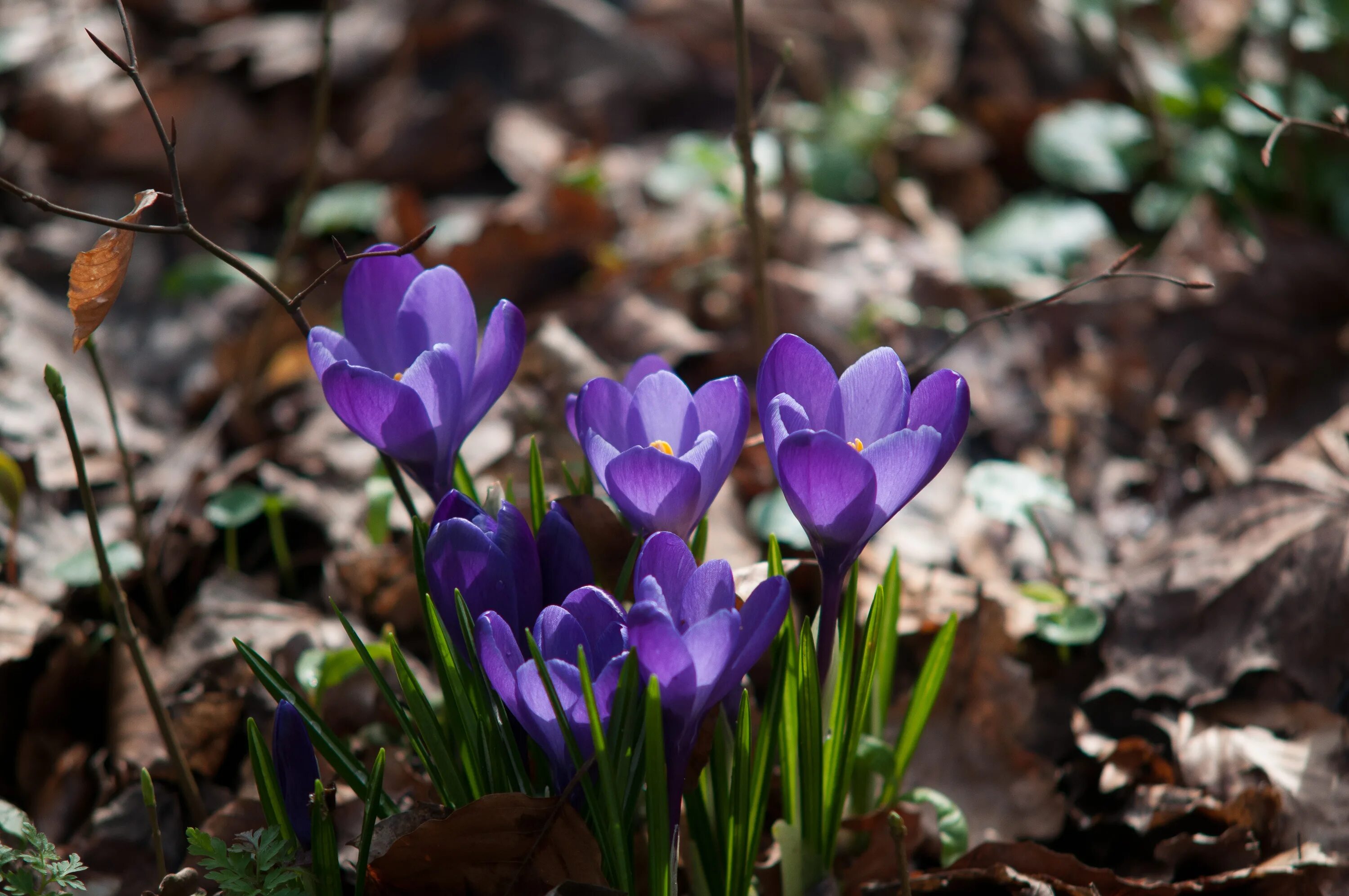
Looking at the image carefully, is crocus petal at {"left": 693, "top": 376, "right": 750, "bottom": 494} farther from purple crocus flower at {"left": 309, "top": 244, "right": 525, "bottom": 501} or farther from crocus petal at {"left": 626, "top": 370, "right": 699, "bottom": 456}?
purple crocus flower at {"left": 309, "top": 244, "right": 525, "bottom": 501}

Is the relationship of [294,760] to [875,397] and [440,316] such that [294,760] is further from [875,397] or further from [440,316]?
[875,397]

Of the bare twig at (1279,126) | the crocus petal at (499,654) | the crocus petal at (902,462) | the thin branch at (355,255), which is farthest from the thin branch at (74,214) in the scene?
the bare twig at (1279,126)

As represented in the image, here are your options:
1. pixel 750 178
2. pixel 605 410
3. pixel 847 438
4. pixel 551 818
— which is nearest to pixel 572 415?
pixel 605 410

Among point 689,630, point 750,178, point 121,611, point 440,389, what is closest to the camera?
point 689,630

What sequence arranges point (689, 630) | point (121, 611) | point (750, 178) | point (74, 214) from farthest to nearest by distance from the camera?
point (750, 178) → point (121, 611) → point (74, 214) → point (689, 630)

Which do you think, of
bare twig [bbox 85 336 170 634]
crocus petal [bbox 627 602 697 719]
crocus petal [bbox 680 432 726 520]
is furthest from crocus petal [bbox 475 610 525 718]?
bare twig [bbox 85 336 170 634]

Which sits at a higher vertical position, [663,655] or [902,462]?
[902,462]

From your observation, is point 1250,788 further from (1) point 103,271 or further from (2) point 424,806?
(1) point 103,271

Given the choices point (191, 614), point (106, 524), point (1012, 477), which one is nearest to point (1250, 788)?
point (1012, 477)
